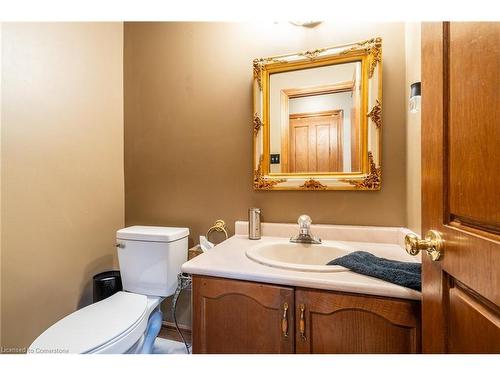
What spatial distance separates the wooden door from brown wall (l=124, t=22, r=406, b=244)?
0.63 meters

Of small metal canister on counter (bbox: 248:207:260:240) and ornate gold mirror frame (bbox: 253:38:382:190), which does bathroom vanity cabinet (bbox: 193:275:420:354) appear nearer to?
small metal canister on counter (bbox: 248:207:260:240)

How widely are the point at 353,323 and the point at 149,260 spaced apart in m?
1.04

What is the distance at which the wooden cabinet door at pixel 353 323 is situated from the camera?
0.65 metres

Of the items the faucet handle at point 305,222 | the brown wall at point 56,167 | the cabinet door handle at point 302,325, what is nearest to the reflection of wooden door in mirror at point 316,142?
the faucet handle at point 305,222

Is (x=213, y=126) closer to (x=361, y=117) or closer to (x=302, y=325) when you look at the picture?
(x=361, y=117)

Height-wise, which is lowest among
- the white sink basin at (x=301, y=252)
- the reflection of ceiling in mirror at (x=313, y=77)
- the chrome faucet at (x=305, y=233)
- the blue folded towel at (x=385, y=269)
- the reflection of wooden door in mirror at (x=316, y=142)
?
the white sink basin at (x=301, y=252)

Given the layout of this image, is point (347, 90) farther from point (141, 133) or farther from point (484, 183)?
point (141, 133)

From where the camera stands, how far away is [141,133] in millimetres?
1581

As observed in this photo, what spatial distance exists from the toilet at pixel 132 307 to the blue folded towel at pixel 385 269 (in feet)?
2.87

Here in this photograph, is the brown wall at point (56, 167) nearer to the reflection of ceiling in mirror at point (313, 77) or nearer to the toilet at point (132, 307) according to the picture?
the toilet at point (132, 307)

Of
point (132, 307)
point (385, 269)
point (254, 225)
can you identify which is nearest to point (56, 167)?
point (132, 307)

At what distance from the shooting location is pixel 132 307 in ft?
3.60

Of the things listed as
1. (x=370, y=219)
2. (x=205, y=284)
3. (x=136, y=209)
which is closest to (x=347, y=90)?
(x=370, y=219)

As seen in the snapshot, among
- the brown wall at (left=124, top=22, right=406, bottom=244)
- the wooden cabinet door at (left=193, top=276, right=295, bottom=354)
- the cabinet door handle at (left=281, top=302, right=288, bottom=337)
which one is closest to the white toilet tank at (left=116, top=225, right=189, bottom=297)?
the brown wall at (left=124, top=22, right=406, bottom=244)
